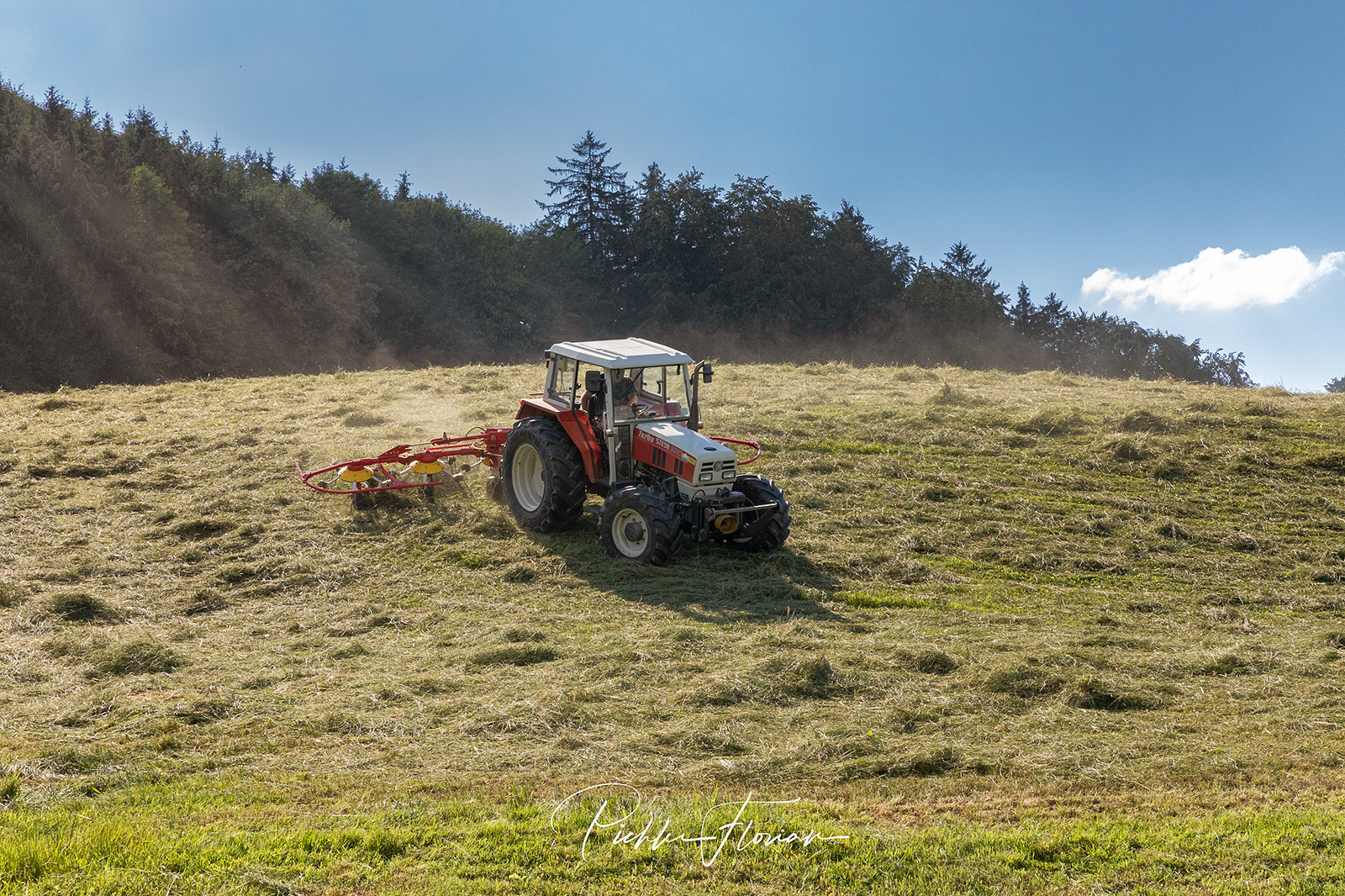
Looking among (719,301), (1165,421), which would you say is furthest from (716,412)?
(719,301)

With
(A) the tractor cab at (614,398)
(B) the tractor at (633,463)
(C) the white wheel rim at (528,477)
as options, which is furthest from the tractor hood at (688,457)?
(C) the white wheel rim at (528,477)

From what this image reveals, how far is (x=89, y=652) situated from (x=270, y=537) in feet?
11.6

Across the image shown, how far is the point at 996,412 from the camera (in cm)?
1584

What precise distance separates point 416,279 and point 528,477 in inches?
1456

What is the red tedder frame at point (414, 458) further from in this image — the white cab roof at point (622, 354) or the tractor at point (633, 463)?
the white cab roof at point (622, 354)

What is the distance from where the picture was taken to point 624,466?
10.5 m

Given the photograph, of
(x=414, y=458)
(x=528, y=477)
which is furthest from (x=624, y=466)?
(x=414, y=458)

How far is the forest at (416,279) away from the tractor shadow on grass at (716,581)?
27.0 m

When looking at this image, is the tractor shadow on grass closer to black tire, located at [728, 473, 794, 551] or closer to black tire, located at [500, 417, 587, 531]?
black tire, located at [728, 473, 794, 551]

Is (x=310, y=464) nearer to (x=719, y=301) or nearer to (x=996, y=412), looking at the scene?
(x=996, y=412)

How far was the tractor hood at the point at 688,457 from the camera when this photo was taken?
9.73 meters

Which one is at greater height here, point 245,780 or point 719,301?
point 719,301

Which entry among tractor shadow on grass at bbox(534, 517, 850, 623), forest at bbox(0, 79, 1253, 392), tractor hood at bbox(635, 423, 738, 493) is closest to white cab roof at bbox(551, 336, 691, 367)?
tractor hood at bbox(635, 423, 738, 493)

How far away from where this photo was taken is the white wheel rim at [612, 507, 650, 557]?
989cm
